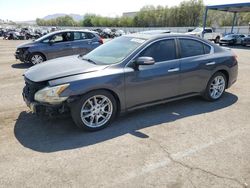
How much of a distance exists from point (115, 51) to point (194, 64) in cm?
169

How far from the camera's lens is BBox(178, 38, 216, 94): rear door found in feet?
16.8

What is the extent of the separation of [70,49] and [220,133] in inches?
311

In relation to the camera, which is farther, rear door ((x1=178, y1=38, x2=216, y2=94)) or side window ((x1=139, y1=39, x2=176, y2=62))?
rear door ((x1=178, y1=38, x2=216, y2=94))

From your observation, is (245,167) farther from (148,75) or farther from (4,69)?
(4,69)

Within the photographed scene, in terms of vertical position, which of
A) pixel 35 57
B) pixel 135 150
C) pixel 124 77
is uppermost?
pixel 124 77

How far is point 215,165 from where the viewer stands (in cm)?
328

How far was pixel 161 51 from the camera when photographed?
4855mm

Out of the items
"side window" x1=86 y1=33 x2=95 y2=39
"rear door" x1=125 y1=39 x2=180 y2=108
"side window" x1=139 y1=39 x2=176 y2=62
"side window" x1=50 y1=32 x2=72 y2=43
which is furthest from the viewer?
"side window" x1=86 y1=33 x2=95 y2=39

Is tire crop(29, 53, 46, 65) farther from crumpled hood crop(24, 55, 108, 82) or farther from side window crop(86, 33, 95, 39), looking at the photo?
crumpled hood crop(24, 55, 108, 82)

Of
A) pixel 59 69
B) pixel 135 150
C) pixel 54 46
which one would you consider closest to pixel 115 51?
pixel 59 69

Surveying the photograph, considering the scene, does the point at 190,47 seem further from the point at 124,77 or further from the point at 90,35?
the point at 90,35

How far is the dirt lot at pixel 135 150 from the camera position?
2.99 meters

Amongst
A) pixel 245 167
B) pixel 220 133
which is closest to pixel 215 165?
pixel 245 167

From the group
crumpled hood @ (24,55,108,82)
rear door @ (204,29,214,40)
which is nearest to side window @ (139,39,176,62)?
crumpled hood @ (24,55,108,82)
